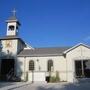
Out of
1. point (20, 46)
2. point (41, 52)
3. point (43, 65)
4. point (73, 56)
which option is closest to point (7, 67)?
point (20, 46)

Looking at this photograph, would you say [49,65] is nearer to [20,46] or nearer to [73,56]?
[73,56]

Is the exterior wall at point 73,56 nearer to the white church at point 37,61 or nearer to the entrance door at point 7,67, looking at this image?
the white church at point 37,61

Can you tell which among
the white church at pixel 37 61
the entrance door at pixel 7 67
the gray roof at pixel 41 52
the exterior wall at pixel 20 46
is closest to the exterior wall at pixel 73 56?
the white church at pixel 37 61

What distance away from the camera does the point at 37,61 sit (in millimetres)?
32875

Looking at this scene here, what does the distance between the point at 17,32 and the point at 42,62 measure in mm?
7723

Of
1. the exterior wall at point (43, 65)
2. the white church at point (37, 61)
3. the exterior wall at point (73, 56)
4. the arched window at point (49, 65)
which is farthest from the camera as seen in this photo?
the arched window at point (49, 65)

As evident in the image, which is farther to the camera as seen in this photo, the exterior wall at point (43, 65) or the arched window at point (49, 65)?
the arched window at point (49, 65)

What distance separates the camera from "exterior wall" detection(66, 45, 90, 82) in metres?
30.4

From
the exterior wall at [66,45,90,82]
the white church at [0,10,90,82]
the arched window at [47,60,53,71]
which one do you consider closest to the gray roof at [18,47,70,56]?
the white church at [0,10,90,82]

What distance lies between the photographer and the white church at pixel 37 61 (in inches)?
1204

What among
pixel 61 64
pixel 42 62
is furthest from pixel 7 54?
pixel 61 64

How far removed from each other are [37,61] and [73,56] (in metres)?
5.65

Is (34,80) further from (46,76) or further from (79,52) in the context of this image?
(79,52)

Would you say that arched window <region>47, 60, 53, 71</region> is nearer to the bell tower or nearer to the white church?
the white church
